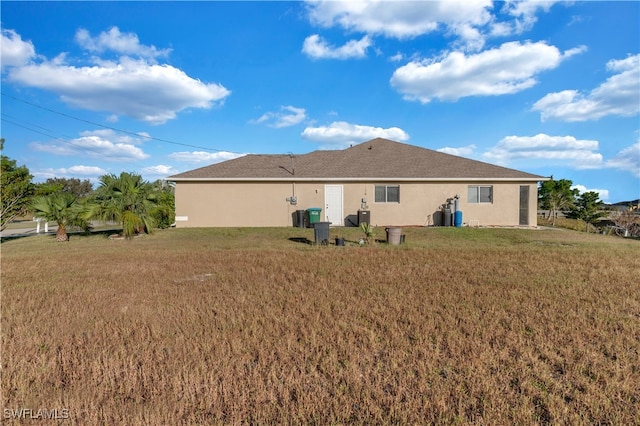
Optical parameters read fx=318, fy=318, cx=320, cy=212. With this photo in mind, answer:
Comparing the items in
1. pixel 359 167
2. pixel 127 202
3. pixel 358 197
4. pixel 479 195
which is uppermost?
pixel 359 167

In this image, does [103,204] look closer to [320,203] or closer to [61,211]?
[61,211]

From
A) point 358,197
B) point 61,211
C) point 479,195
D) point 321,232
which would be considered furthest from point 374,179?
point 61,211

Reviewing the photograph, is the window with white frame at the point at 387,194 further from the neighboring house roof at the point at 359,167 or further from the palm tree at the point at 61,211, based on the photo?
the palm tree at the point at 61,211

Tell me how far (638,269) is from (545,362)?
6.81 m

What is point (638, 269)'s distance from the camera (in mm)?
7559

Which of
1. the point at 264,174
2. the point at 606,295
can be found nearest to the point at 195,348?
the point at 606,295

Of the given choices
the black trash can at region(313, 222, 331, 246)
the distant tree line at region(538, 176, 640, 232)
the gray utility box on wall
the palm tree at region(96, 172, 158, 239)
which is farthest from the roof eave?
the distant tree line at region(538, 176, 640, 232)

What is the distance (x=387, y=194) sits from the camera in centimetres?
1789

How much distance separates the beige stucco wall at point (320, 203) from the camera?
1759cm

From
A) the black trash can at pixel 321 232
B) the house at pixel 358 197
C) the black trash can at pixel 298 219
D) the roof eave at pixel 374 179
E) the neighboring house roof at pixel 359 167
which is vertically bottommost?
the black trash can at pixel 321 232

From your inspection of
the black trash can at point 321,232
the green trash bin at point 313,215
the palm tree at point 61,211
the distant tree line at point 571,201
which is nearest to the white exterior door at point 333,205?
the green trash bin at point 313,215

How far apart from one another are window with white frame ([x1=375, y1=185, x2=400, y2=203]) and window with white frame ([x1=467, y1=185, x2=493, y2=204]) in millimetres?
4039

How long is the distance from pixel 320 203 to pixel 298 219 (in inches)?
62.0

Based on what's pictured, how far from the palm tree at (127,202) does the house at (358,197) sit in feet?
9.62
